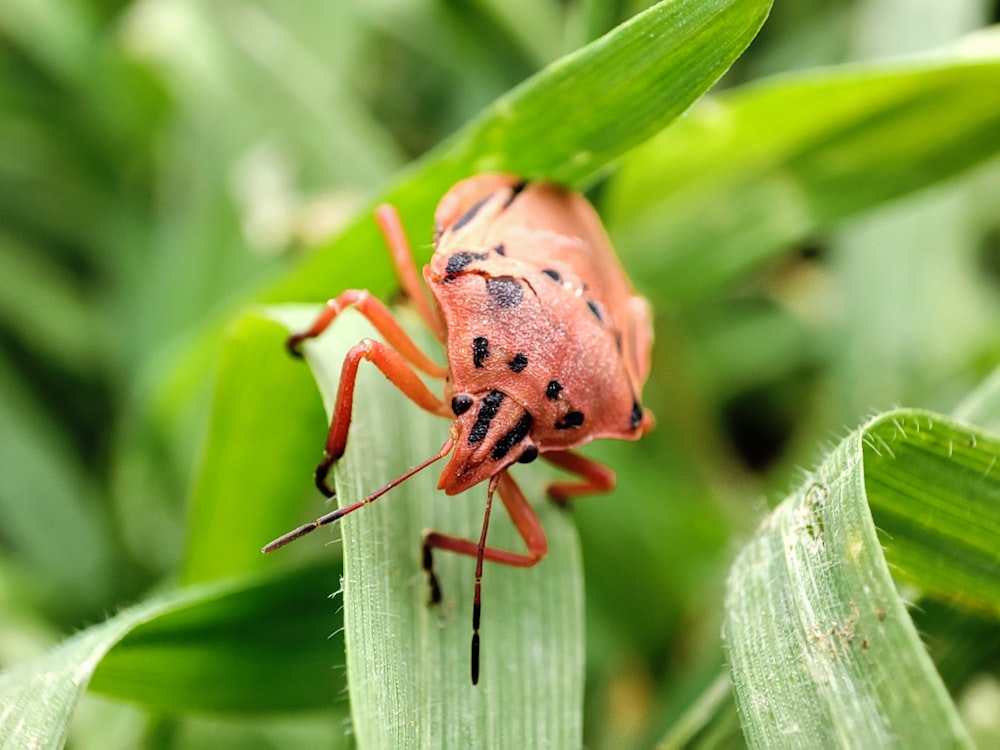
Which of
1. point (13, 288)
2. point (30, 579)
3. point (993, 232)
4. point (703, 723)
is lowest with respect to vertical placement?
point (993, 232)

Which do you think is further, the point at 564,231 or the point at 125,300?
the point at 125,300

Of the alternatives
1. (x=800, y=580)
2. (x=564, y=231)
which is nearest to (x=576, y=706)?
(x=800, y=580)

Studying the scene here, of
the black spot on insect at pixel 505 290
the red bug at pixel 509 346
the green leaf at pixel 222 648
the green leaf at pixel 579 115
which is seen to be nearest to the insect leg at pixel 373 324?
the red bug at pixel 509 346

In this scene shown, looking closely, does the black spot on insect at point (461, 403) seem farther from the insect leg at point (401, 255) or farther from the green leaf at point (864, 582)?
the green leaf at point (864, 582)

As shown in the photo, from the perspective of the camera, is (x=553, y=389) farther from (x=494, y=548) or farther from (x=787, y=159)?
(x=787, y=159)

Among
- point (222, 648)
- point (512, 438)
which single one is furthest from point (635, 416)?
point (222, 648)

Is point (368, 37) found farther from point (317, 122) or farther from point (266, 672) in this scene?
point (266, 672)
